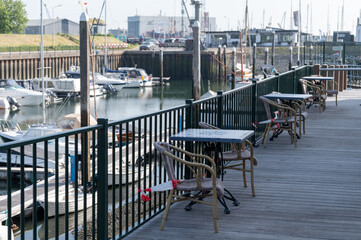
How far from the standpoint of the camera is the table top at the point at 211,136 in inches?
226

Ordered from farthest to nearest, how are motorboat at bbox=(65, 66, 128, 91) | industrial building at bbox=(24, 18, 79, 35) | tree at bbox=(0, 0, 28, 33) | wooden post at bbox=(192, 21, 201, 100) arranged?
industrial building at bbox=(24, 18, 79, 35) < tree at bbox=(0, 0, 28, 33) < motorboat at bbox=(65, 66, 128, 91) < wooden post at bbox=(192, 21, 201, 100)

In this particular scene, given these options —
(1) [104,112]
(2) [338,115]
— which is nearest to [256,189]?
(2) [338,115]

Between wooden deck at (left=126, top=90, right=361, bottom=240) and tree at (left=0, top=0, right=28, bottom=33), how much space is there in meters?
103

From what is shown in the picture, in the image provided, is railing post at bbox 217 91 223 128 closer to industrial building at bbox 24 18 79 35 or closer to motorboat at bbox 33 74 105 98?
motorboat at bbox 33 74 105 98

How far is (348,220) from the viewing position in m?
5.61

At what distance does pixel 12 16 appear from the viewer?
10844cm

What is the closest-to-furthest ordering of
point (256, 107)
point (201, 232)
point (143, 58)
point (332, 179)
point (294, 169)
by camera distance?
point (201, 232)
point (332, 179)
point (294, 169)
point (256, 107)
point (143, 58)

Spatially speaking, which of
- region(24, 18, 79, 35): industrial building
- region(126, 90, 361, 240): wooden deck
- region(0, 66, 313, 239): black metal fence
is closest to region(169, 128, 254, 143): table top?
region(0, 66, 313, 239): black metal fence

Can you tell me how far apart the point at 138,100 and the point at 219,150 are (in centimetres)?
5145

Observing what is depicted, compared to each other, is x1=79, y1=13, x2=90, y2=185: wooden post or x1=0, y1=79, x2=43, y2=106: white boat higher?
x1=79, y1=13, x2=90, y2=185: wooden post

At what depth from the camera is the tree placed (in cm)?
10594

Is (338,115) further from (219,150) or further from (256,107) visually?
(219,150)

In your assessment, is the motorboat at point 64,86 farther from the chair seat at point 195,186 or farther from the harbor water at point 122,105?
the chair seat at point 195,186

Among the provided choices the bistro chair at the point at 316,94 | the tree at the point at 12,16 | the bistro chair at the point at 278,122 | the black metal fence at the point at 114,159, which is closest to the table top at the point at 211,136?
the black metal fence at the point at 114,159
